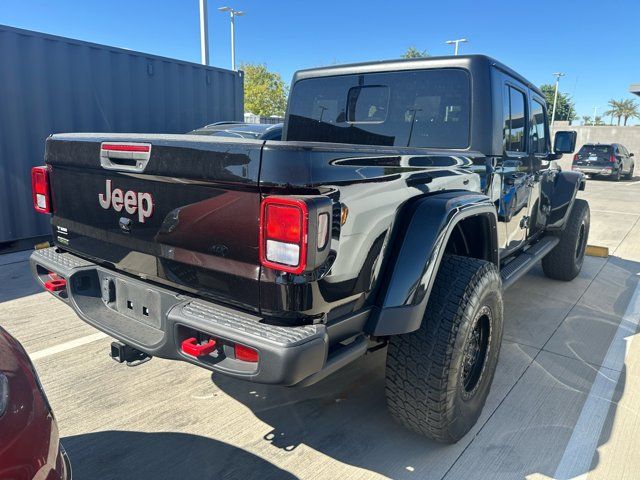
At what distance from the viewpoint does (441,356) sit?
2.24 metres

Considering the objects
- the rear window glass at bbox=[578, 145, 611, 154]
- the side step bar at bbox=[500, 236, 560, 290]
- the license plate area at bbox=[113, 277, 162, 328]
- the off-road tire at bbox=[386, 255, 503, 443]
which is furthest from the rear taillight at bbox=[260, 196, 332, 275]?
the rear window glass at bbox=[578, 145, 611, 154]

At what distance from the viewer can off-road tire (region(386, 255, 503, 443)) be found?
225 centimetres

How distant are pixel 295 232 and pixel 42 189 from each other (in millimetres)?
1847


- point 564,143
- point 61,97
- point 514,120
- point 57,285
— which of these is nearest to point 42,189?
point 57,285

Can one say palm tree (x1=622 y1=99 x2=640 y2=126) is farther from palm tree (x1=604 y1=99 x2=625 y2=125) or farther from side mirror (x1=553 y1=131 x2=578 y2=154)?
side mirror (x1=553 y1=131 x2=578 y2=154)

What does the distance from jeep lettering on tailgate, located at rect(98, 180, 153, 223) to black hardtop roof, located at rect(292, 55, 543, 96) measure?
200cm

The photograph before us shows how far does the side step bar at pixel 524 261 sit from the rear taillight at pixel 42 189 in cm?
274

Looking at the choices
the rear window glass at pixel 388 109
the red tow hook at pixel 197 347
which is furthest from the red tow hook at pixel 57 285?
the rear window glass at pixel 388 109

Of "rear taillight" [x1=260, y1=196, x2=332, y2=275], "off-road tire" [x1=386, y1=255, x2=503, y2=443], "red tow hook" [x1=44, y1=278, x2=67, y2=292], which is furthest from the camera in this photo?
"red tow hook" [x1=44, y1=278, x2=67, y2=292]

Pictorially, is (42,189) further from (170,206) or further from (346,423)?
(346,423)

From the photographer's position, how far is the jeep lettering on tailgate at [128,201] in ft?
7.07

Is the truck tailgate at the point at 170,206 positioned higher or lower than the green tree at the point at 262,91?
lower

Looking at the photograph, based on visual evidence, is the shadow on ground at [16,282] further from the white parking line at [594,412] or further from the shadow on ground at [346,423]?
the white parking line at [594,412]

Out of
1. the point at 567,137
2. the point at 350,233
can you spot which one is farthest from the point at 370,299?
the point at 567,137
